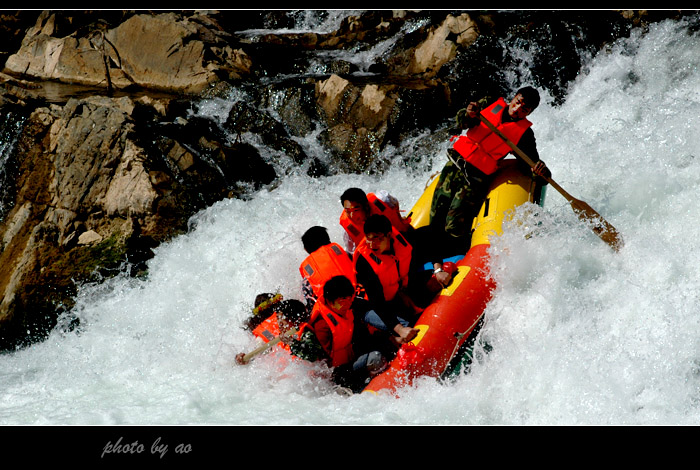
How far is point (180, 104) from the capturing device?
834 cm

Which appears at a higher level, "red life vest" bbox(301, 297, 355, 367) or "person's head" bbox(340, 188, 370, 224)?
"person's head" bbox(340, 188, 370, 224)

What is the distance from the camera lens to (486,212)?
16.6 feet

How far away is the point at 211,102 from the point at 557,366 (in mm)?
5839

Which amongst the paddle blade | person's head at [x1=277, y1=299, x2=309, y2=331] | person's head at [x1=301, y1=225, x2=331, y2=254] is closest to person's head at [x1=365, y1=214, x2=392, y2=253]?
person's head at [x1=301, y1=225, x2=331, y2=254]

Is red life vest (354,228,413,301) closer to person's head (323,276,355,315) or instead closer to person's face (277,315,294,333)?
person's head (323,276,355,315)

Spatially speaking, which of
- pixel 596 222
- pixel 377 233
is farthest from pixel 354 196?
pixel 596 222

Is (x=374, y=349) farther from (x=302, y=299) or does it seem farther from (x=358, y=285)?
(x=302, y=299)

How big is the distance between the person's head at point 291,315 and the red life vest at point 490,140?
5.89 ft

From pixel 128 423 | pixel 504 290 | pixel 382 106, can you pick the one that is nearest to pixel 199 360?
pixel 128 423

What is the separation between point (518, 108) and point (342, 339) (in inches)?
84.9

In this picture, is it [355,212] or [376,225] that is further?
[355,212]

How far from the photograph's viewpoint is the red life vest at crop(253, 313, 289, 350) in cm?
469

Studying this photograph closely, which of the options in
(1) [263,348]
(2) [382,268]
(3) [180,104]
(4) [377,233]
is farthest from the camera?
(3) [180,104]

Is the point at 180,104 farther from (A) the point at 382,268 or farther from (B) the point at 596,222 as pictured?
(B) the point at 596,222
